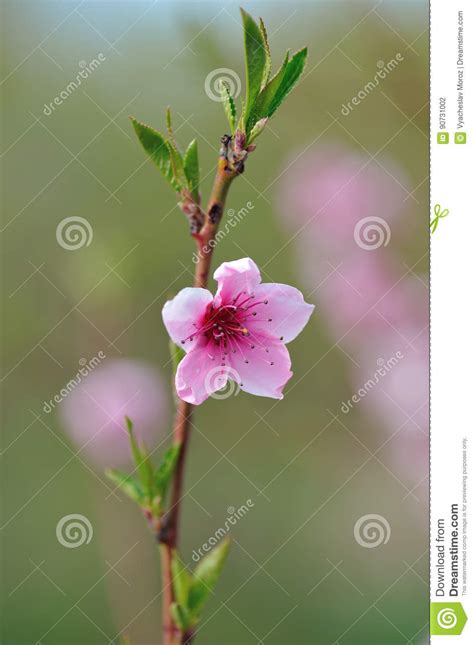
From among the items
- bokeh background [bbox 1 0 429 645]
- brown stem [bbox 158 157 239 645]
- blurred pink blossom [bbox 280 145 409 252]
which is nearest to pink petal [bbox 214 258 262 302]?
brown stem [bbox 158 157 239 645]

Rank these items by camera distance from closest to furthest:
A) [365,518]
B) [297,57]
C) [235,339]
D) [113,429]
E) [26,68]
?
1. [297,57]
2. [235,339]
3. [113,429]
4. [365,518]
5. [26,68]

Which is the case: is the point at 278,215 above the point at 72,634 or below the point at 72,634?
above

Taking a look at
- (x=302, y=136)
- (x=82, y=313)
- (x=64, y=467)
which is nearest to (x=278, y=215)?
(x=302, y=136)

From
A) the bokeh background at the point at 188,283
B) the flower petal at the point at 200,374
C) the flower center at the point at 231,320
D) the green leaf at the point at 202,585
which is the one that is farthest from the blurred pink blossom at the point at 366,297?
the green leaf at the point at 202,585

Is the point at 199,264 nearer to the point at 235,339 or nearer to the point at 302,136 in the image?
the point at 235,339

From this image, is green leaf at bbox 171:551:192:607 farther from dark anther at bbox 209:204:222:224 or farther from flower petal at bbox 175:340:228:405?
dark anther at bbox 209:204:222:224

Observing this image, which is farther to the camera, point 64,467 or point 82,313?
point 64,467
